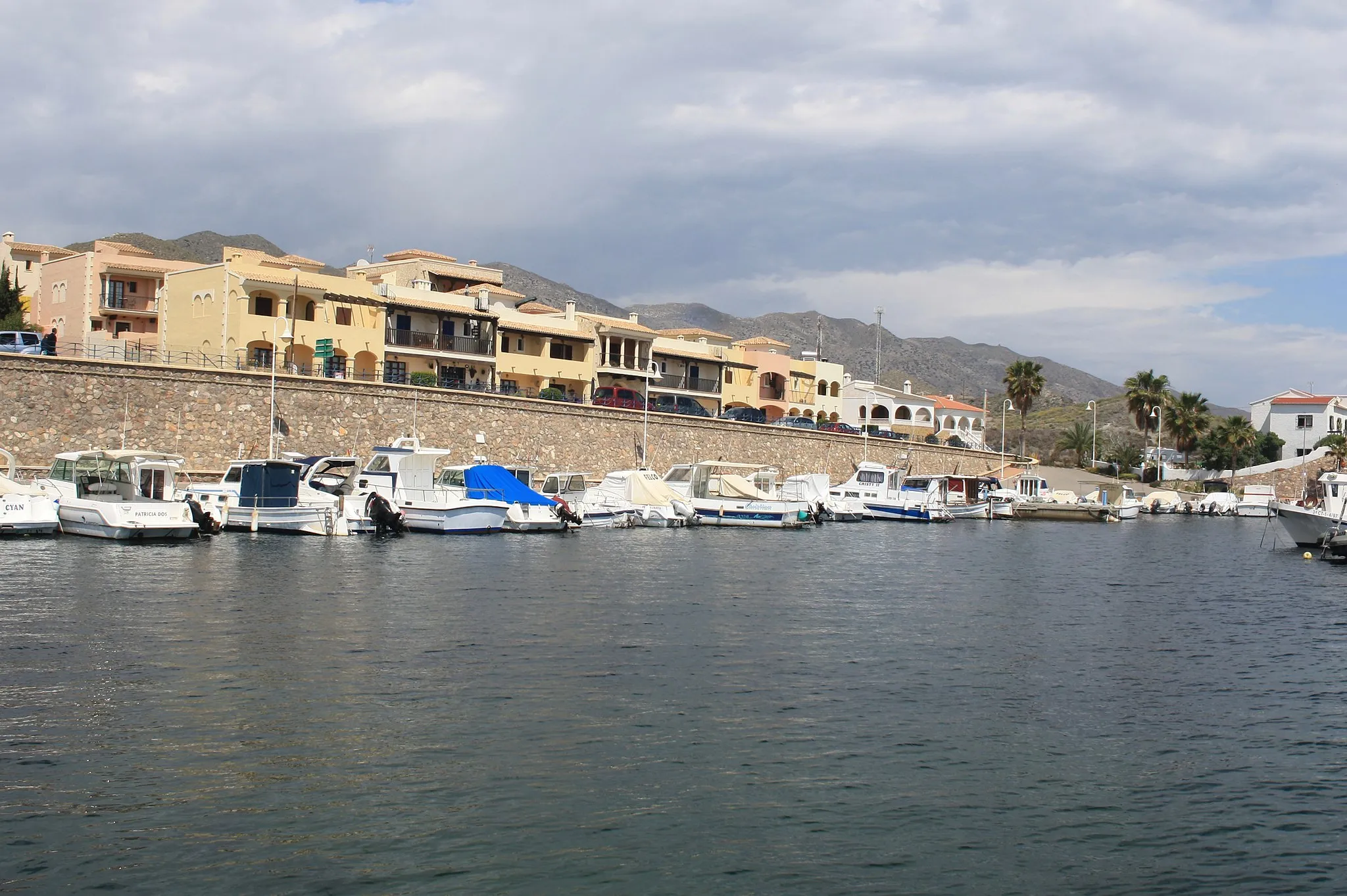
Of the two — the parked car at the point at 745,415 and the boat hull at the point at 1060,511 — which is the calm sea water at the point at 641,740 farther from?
the boat hull at the point at 1060,511

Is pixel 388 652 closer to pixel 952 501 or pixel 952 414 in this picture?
pixel 952 501

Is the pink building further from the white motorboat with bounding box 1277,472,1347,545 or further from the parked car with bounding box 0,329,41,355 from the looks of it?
the white motorboat with bounding box 1277,472,1347,545

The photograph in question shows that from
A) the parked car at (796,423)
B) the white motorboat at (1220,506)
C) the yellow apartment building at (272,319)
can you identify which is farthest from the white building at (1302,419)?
the yellow apartment building at (272,319)

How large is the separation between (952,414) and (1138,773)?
117m

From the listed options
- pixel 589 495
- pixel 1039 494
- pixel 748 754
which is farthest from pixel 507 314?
pixel 748 754

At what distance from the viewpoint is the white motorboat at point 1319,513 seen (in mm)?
54625

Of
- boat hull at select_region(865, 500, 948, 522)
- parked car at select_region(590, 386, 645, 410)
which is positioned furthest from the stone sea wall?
boat hull at select_region(865, 500, 948, 522)

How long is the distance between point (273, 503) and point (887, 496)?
41676 mm

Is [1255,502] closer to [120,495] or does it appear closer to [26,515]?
[120,495]

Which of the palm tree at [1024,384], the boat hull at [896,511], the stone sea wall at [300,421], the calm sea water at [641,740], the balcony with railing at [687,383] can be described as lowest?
the calm sea water at [641,740]

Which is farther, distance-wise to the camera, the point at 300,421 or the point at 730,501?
the point at 730,501

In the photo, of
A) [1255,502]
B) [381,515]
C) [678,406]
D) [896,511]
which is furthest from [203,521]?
[1255,502]

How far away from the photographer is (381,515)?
4850 centimetres

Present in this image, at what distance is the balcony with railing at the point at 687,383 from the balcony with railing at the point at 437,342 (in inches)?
704
